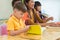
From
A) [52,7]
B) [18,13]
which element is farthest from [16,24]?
[52,7]

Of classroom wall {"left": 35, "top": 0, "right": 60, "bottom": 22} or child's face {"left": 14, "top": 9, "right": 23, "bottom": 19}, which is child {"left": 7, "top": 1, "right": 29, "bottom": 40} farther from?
classroom wall {"left": 35, "top": 0, "right": 60, "bottom": 22}

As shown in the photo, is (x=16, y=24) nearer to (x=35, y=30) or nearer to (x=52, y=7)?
(x=35, y=30)

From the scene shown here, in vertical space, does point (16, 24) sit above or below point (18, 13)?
below

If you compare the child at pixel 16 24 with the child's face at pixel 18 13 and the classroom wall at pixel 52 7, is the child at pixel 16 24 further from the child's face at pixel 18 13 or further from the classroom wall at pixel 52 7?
the classroom wall at pixel 52 7

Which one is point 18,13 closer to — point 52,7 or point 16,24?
point 16,24

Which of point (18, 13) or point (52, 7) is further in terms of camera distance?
point (52, 7)

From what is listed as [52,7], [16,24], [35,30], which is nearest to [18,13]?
[16,24]

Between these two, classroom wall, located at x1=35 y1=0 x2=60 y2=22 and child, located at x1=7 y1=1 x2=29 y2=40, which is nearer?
child, located at x1=7 y1=1 x2=29 y2=40

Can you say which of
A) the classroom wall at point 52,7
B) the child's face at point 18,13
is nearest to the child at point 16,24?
the child's face at point 18,13

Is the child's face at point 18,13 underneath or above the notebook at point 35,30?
above

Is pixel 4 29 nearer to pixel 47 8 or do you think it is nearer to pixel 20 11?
pixel 20 11

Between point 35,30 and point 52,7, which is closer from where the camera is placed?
point 35,30

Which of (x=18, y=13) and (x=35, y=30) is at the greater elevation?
(x=18, y=13)

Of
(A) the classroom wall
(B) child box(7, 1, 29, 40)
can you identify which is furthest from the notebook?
(A) the classroom wall
